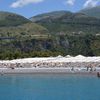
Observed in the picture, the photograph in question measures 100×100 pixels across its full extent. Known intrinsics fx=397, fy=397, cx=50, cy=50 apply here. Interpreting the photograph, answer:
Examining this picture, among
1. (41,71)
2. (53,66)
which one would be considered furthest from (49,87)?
(53,66)

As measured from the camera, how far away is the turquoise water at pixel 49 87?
43.0 meters

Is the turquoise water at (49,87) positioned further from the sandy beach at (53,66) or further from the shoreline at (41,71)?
the sandy beach at (53,66)

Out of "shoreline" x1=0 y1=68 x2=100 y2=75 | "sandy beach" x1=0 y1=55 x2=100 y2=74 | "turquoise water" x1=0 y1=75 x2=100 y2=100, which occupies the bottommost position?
"turquoise water" x1=0 y1=75 x2=100 y2=100

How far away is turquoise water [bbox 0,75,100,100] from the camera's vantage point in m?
43.0

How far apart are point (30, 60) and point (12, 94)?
124 feet

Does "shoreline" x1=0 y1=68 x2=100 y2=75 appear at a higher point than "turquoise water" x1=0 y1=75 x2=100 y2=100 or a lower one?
higher

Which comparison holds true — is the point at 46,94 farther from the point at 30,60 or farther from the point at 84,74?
the point at 30,60

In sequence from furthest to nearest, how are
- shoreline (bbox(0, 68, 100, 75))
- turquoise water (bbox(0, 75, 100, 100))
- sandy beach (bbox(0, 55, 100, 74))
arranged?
sandy beach (bbox(0, 55, 100, 74)) < shoreline (bbox(0, 68, 100, 75)) < turquoise water (bbox(0, 75, 100, 100))

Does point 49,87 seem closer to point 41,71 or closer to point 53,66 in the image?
point 41,71

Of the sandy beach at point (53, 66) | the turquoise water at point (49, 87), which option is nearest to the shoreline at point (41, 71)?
the sandy beach at point (53, 66)

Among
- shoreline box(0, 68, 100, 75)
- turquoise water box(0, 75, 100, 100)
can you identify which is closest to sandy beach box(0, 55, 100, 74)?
shoreline box(0, 68, 100, 75)

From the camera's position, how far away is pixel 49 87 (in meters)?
51.9

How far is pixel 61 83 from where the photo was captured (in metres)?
55.8

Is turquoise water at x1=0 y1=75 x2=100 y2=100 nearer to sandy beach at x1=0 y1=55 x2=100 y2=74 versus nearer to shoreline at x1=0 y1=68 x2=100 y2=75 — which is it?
shoreline at x1=0 y1=68 x2=100 y2=75
